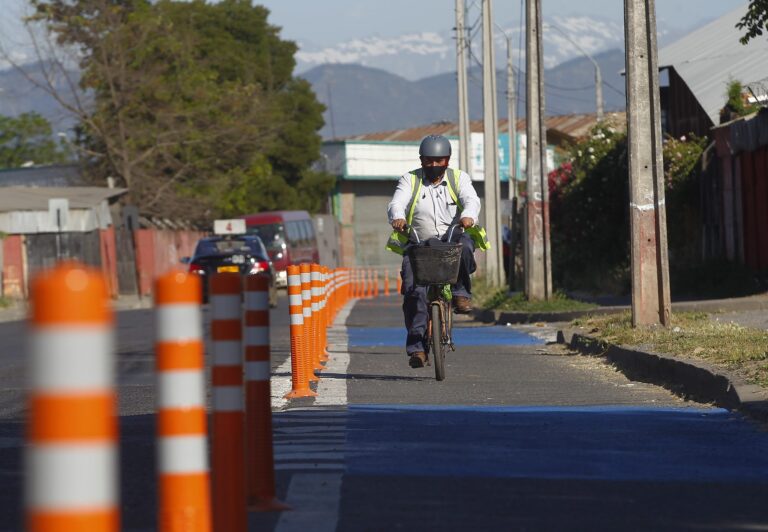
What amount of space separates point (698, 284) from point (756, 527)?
20292 mm

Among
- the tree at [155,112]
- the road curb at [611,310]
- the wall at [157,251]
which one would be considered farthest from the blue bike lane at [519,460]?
the tree at [155,112]

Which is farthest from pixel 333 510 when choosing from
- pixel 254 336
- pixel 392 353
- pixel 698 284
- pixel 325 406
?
pixel 698 284

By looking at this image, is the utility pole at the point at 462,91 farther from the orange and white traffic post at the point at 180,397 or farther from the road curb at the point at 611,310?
the orange and white traffic post at the point at 180,397

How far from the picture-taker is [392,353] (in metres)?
16.2

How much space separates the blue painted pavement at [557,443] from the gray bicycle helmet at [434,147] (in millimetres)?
2753

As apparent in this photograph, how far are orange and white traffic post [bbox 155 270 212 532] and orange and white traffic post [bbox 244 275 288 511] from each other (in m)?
1.73

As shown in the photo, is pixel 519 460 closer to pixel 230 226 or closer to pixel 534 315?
pixel 534 315

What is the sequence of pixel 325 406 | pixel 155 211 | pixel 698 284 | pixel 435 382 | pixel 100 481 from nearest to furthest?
pixel 100 481 < pixel 325 406 < pixel 435 382 < pixel 698 284 < pixel 155 211

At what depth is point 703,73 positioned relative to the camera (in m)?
34.3

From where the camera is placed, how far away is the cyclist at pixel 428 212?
12.0 m

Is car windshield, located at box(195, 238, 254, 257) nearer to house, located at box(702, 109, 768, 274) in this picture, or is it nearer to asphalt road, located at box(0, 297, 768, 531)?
house, located at box(702, 109, 768, 274)

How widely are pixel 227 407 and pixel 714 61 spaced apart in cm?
3202

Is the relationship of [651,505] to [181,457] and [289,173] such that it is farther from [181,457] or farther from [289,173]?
[289,173]

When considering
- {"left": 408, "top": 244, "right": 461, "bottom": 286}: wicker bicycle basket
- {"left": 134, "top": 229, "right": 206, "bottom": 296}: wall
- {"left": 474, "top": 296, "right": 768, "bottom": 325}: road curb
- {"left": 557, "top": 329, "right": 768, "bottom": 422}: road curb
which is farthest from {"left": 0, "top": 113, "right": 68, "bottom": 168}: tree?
{"left": 408, "top": 244, "right": 461, "bottom": 286}: wicker bicycle basket
